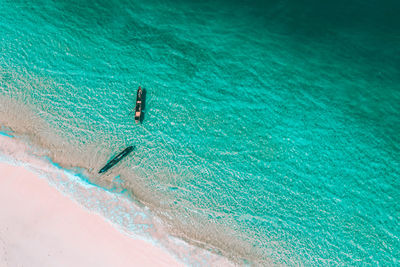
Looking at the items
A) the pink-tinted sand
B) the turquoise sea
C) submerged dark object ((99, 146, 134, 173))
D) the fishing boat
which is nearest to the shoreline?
the pink-tinted sand

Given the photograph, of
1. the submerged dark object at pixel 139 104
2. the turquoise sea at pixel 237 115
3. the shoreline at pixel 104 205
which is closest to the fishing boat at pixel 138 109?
the submerged dark object at pixel 139 104

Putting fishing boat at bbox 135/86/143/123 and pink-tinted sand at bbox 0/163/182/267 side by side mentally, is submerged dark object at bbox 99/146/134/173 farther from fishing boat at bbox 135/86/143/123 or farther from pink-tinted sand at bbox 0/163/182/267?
pink-tinted sand at bbox 0/163/182/267

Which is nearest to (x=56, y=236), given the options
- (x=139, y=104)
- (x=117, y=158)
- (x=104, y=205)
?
(x=104, y=205)

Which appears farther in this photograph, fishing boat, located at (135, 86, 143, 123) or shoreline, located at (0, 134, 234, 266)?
fishing boat, located at (135, 86, 143, 123)

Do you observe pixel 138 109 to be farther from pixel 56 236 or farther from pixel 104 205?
pixel 56 236

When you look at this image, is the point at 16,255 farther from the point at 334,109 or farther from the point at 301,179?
the point at 334,109

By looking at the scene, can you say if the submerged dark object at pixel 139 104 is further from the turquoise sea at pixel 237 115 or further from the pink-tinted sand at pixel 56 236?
the pink-tinted sand at pixel 56 236

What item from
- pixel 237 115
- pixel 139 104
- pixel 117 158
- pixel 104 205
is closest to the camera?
pixel 104 205
